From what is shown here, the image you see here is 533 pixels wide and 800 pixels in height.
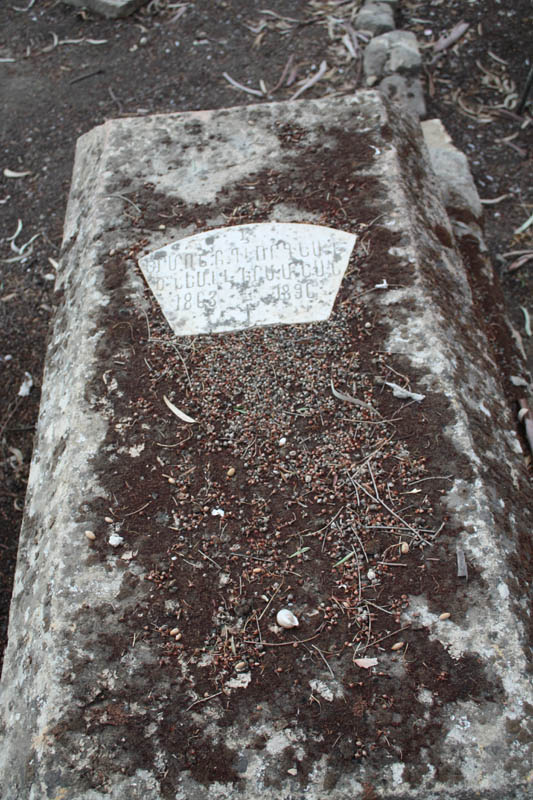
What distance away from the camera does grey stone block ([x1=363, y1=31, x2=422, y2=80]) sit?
4.75 meters

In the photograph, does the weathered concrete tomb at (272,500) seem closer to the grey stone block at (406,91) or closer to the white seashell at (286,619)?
the white seashell at (286,619)

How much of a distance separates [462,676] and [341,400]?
960mm

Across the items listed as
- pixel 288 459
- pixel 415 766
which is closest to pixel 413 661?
pixel 415 766

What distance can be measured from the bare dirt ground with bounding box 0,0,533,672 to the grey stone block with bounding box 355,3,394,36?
Answer: 0.13 m

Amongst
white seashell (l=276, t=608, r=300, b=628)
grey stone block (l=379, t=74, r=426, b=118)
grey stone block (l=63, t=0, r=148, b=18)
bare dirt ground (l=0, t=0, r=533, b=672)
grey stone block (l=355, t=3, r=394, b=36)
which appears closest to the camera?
white seashell (l=276, t=608, r=300, b=628)

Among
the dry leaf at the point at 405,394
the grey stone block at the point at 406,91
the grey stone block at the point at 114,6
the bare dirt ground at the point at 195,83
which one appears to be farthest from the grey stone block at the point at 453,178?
the grey stone block at the point at 114,6

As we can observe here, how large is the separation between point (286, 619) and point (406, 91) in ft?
12.9

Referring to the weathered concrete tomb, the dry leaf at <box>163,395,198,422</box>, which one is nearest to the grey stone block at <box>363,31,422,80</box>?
the weathered concrete tomb

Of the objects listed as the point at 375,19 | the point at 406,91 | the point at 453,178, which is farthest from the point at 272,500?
the point at 375,19

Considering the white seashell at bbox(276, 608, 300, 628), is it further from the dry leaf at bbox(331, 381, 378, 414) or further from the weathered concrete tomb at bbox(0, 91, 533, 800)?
the dry leaf at bbox(331, 381, 378, 414)

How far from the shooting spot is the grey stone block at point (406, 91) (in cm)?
472

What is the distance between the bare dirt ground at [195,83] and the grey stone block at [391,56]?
0.14 meters

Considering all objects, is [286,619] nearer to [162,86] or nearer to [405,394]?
[405,394]

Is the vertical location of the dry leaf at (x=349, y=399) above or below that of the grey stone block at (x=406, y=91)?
above
